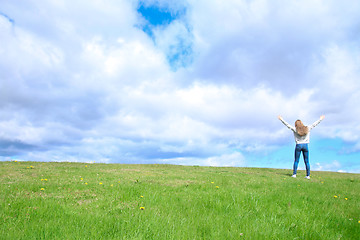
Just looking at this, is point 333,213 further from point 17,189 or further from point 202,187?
point 17,189

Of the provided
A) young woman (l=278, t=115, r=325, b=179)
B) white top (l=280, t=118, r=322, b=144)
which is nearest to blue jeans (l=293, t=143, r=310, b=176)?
young woman (l=278, t=115, r=325, b=179)

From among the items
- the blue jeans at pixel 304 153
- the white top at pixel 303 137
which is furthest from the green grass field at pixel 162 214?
the white top at pixel 303 137

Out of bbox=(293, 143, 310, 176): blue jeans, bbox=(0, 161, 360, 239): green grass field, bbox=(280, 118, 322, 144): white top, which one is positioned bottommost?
bbox=(0, 161, 360, 239): green grass field

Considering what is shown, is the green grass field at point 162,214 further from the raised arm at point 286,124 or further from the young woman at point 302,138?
the raised arm at point 286,124

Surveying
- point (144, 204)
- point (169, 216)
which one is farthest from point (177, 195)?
point (169, 216)

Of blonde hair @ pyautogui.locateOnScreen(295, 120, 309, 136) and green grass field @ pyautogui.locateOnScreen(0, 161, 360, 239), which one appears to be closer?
green grass field @ pyautogui.locateOnScreen(0, 161, 360, 239)

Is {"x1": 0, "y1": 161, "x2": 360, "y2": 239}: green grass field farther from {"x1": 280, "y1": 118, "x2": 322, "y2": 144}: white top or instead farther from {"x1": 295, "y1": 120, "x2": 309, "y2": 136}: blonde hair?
{"x1": 280, "y1": 118, "x2": 322, "y2": 144}: white top

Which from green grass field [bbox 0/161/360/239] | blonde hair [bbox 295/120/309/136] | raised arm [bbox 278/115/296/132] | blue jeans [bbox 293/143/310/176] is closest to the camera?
green grass field [bbox 0/161/360/239]

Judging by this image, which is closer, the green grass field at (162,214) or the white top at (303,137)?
the green grass field at (162,214)

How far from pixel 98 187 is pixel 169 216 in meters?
4.48

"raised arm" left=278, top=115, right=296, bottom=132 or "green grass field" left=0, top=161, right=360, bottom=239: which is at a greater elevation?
"raised arm" left=278, top=115, right=296, bottom=132

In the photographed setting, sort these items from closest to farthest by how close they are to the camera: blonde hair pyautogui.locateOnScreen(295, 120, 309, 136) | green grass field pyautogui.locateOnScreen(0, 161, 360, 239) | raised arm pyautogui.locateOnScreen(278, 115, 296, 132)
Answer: green grass field pyautogui.locateOnScreen(0, 161, 360, 239) < blonde hair pyautogui.locateOnScreen(295, 120, 309, 136) < raised arm pyautogui.locateOnScreen(278, 115, 296, 132)

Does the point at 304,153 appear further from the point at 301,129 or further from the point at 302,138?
the point at 301,129

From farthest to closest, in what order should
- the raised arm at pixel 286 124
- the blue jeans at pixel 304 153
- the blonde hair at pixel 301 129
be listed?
the raised arm at pixel 286 124 < the blue jeans at pixel 304 153 < the blonde hair at pixel 301 129
